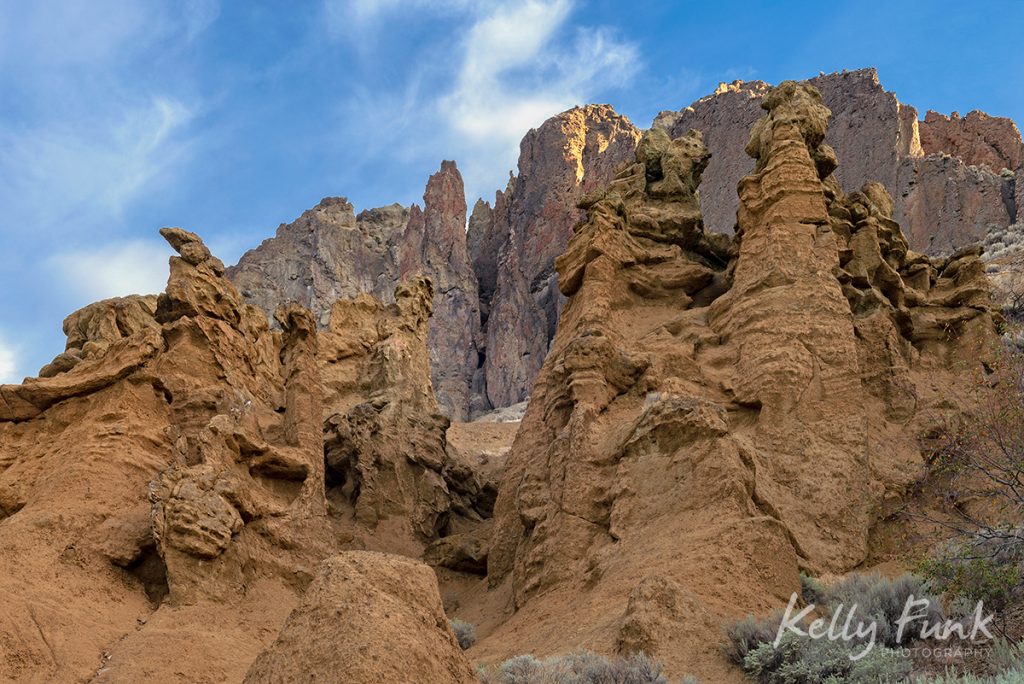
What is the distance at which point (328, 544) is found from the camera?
1834 centimetres

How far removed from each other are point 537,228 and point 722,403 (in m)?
75.0

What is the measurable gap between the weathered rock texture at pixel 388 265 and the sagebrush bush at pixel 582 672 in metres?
74.4

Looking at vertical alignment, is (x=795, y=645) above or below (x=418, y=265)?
below

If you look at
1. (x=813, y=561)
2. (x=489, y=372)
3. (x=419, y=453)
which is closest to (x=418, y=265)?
(x=489, y=372)

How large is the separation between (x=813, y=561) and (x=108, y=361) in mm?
14416

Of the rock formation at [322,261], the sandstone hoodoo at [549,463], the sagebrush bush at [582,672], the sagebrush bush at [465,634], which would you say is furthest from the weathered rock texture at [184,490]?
the rock formation at [322,261]

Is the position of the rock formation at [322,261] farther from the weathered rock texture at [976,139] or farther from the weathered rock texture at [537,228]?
the weathered rock texture at [976,139]

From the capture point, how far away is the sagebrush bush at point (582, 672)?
9.78 metres

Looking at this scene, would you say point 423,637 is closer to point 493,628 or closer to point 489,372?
point 493,628

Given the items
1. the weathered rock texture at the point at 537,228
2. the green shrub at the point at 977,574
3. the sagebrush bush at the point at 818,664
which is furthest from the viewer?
the weathered rock texture at the point at 537,228

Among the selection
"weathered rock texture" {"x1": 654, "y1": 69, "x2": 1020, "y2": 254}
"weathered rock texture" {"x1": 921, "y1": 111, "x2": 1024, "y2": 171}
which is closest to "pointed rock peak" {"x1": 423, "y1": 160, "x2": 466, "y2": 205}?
"weathered rock texture" {"x1": 654, "y1": 69, "x2": 1020, "y2": 254}

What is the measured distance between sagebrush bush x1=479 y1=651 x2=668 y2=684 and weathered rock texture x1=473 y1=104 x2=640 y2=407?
231 feet

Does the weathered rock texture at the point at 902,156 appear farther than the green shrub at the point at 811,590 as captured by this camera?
Yes

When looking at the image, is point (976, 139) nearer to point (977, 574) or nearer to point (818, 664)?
point (977, 574)
